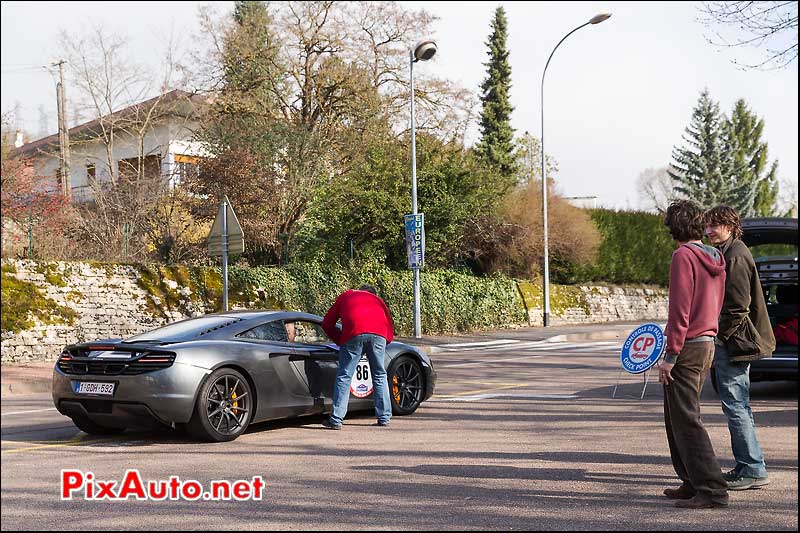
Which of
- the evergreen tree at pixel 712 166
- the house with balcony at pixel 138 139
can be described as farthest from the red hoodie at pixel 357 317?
the evergreen tree at pixel 712 166

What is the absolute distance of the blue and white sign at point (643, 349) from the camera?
12188mm

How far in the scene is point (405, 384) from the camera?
10.7 meters

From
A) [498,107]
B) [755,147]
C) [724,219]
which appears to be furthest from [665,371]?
[755,147]

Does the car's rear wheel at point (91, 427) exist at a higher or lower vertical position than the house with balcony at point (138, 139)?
lower

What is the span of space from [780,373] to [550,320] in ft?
78.4

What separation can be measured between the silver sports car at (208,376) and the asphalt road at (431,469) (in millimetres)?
264

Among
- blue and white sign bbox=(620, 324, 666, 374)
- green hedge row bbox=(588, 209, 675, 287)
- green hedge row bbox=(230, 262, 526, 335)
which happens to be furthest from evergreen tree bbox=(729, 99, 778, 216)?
blue and white sign bbox=(620, 324, 666, 374)

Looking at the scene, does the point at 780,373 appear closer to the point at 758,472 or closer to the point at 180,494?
the point at 758,472

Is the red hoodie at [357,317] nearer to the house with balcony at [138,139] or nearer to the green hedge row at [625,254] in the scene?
the house with balcony at [138,139]

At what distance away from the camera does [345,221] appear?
92.2 ft

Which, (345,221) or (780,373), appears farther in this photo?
(345,221)

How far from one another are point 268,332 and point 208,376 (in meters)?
1.18

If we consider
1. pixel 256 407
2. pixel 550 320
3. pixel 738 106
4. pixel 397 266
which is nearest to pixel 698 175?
pixel 738 106

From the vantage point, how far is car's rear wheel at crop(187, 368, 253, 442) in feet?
27.7
